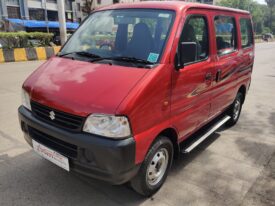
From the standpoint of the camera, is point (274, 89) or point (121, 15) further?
point (274, 89)

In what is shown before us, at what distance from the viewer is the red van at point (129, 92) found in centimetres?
288

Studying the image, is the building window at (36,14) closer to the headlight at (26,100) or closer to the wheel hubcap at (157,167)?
the headlight at (26,100)

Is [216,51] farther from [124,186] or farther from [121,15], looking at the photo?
[124,186]

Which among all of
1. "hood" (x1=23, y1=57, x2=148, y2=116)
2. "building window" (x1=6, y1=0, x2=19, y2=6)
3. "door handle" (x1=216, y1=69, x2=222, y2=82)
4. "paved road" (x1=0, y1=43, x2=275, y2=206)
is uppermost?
"building window" (x1=6, y1=0, x2=19, y2=6)

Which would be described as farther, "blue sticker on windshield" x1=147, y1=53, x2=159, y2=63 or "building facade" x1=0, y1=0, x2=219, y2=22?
"building facade" x1=0, y1=0, x2=219, y2=22

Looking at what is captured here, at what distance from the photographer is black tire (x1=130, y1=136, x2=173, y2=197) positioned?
3226mm

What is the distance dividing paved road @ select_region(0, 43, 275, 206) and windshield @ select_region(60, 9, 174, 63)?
1.57m

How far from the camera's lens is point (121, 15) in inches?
159

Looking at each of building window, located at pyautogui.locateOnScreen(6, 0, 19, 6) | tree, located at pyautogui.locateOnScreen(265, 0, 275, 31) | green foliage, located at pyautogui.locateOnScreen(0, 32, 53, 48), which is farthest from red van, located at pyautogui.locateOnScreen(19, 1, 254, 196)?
tree, located at pyautogui.locateOnScreen(265, 0, 275, 31)

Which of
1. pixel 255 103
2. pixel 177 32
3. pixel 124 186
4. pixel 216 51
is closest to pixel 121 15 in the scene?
pixel 177 32

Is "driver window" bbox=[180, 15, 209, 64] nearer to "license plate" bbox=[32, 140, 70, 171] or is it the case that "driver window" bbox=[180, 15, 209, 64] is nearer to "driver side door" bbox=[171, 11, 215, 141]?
"driver side door" bbox=[171, 11, 215, 141]

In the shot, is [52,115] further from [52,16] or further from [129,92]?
[52,16]

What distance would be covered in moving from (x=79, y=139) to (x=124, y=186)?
114cm

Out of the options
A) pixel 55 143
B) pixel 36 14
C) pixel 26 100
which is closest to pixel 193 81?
pixel 55 143
